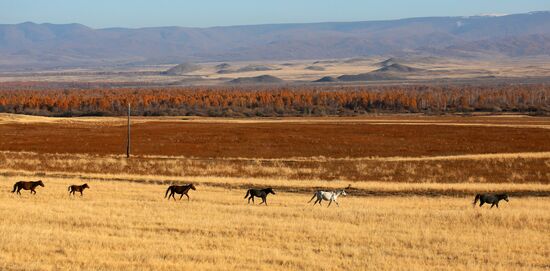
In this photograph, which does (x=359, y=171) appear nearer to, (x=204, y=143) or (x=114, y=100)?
(x=204, y=143)

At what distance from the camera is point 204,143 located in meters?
64.8

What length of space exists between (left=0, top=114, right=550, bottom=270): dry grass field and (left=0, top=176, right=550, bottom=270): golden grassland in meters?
0.04

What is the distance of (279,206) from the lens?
29391mm

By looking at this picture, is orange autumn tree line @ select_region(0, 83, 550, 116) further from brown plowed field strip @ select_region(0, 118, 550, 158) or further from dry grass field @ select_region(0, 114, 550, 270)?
dry grass field @ select_region(0, 114, 550, 270)

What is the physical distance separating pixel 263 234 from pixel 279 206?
24.8ft

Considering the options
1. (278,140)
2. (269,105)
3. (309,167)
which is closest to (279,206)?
(309,167)

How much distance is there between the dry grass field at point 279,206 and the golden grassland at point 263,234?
44 millimetres

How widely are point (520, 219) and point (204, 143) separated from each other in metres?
41.6

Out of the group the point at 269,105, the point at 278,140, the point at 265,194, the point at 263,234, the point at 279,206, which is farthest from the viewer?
the point at 269,105

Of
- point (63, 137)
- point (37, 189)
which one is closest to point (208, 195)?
point (37, 189)

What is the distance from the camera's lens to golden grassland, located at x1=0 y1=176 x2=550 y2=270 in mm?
17859

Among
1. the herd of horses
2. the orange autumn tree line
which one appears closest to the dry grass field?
the herd of horses

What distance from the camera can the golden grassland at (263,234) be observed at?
17.9 m

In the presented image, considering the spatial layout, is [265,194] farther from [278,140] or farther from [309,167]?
[278,140]
